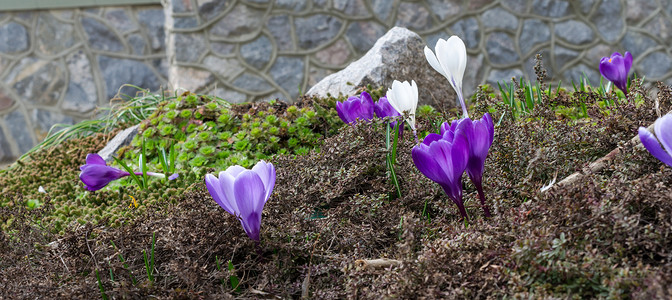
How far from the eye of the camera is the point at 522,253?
1045mm

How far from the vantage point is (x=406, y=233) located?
1.10 meters

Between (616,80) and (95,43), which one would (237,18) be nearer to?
(95,43)

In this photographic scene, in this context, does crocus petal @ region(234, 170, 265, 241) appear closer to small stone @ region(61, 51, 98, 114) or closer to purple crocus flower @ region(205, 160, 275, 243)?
purple crocus flower @ region(205, 160, 275, 243)

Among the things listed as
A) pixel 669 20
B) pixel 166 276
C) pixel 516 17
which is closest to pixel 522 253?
pixel 166 276

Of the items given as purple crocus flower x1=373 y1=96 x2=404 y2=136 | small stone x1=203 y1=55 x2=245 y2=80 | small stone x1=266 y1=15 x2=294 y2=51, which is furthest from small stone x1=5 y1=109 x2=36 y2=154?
purple crocus flower x1=373 y1=96 x2=404 y2=136

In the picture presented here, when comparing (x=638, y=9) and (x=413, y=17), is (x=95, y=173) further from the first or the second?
(x=638, y=9)

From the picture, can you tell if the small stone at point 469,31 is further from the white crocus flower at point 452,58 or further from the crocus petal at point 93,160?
the white crocus flower at point 452,58

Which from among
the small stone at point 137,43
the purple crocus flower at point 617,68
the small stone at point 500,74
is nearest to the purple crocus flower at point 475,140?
the purple crocus flower at point 617,68

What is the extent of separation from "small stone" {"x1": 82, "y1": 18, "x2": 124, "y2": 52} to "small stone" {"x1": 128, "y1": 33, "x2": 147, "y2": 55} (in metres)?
0.14

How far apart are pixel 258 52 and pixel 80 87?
2312 millimetres

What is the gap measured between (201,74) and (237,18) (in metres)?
0.78

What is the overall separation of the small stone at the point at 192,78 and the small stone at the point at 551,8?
411 cm

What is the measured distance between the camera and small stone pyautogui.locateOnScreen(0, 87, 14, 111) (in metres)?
6.94

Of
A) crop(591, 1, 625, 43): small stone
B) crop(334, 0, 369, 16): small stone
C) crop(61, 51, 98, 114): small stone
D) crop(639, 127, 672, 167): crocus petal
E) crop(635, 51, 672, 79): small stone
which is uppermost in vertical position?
crop(591, 1, 625, 43): small stone
